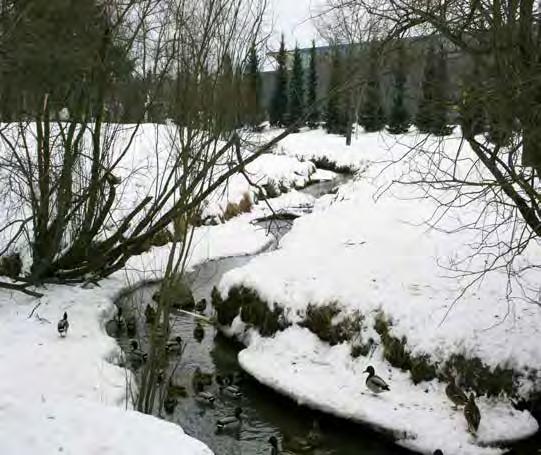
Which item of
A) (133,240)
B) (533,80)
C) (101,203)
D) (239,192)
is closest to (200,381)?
(133,240)

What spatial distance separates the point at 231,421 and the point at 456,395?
310 cm

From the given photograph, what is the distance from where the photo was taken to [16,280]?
12094 mm

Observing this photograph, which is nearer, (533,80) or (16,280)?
(533,80)

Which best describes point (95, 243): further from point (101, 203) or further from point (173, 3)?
point (173, 3)

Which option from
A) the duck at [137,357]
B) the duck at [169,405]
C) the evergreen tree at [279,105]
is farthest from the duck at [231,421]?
the evergreen tree at [279,105]

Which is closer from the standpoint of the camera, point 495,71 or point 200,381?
point 495,71

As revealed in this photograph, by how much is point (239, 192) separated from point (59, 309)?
1338 centimetres

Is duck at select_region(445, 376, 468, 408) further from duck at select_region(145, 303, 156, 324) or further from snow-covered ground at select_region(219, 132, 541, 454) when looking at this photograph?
duck at select_region(145, 303, 156, 324)

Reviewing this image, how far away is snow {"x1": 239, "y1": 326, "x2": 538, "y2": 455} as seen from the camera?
831 centimetres

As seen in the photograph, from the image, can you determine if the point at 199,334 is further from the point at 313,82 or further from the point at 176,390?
the point at 313,82

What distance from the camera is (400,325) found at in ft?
33.6

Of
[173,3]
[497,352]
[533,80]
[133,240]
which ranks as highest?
[173,3]

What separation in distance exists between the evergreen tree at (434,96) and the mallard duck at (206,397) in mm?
4891

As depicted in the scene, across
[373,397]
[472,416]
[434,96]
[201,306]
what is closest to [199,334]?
[201,306]
